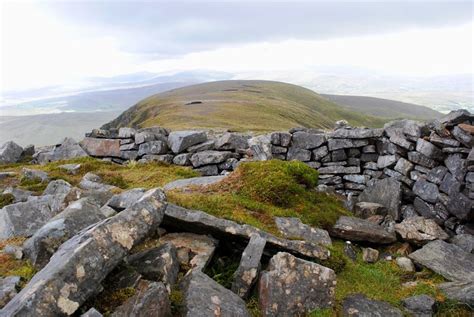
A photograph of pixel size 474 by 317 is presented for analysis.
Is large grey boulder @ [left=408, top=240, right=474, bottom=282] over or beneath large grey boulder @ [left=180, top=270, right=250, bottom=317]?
beneath

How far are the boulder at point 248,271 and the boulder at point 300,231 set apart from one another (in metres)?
2.47

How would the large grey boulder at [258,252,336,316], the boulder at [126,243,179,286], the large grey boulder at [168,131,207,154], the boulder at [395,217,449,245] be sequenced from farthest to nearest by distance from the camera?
the large grey boulder at [168,131,207,154], the boulder at [395,217,449,245], the large grey boulder at [258,252,336,316], the boulder at [126,243,179,286]

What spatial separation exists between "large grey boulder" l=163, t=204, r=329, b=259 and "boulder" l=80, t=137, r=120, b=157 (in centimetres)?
1616

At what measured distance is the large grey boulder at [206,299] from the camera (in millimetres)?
7492

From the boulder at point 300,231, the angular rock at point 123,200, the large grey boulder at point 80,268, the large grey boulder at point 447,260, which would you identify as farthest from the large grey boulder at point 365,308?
the angular rock at point 123,200

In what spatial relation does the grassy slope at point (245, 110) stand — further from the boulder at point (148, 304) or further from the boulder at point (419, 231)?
the boulder at point (148, 304)

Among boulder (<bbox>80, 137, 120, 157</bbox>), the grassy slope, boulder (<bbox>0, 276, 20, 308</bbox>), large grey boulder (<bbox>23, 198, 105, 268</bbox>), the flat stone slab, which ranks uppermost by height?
large grey boulder (<bbox>23, 198, 105, 268</bbox>)

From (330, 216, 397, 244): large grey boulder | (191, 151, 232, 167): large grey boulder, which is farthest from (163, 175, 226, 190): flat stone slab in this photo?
(191, 151, 232, 167): large grey boulder

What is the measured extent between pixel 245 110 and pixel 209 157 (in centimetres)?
7453

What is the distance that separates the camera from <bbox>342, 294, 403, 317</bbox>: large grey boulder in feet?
29.8

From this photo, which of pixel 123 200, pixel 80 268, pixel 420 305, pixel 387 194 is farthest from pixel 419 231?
pixel 80 268

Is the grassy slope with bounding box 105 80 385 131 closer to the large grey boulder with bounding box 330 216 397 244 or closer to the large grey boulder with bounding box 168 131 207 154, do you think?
the large grey boulder with bounding box 168 131 207 154

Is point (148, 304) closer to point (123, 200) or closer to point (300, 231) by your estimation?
point (123, 200)

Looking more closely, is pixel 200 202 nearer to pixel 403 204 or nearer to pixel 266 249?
pixel 266 249
